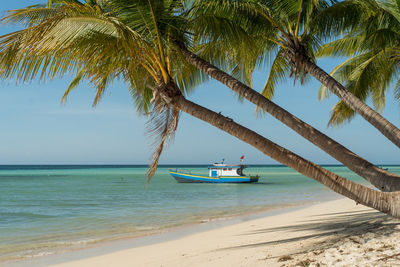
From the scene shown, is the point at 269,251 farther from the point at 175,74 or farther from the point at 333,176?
the point at 175,74

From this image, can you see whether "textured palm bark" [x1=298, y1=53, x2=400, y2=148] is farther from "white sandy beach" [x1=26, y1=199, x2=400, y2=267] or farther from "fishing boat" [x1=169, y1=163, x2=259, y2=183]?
"fishing boat" [x1=169, y1=163, x2=259, y2=183]

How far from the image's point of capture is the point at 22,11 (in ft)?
12.9

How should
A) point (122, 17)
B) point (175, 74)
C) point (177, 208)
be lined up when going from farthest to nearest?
point (177, 208) → point (175, 74) → point (122, 17)

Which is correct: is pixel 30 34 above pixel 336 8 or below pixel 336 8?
below

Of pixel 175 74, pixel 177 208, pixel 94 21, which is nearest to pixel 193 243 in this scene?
pixel 175 74

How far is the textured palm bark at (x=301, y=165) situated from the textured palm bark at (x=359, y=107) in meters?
0.93

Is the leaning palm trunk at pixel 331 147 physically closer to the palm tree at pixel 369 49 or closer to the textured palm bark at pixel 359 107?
the textured palm bark at pixel 359 107

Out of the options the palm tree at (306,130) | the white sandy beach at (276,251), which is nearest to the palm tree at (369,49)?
the palm tree at (306,130)

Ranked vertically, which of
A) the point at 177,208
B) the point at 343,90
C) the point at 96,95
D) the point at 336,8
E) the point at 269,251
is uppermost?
the point at 336,8

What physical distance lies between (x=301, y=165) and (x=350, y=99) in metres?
1.58

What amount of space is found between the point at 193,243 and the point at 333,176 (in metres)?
6.02

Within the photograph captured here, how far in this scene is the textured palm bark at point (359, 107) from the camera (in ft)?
14.2

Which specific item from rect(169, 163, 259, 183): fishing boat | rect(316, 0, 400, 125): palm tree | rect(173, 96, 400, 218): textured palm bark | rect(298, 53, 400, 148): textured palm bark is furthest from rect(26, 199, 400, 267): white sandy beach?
rect(169, 163, 259, 183): fishing boat

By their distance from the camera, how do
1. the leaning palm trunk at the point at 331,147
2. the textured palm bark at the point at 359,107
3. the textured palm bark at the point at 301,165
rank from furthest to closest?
1. the textured palm bark at the point at 359,107
2. the leaning palm trunk at the point at 331,147
3. the textured palm bark at the point at 301,165
